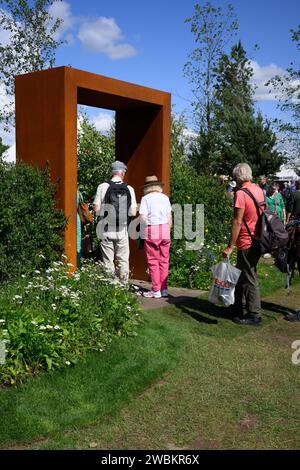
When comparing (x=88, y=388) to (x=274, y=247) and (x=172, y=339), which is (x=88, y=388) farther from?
(x=274, y=247)

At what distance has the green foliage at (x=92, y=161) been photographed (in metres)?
10.6

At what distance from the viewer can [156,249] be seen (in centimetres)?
730

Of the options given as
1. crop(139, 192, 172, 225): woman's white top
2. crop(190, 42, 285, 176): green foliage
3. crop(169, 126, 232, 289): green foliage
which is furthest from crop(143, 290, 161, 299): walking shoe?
crop(190, 42, 285, 176): green foliage

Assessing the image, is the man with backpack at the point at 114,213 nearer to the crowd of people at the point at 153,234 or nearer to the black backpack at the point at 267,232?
the crowd of people at the point at 153,234

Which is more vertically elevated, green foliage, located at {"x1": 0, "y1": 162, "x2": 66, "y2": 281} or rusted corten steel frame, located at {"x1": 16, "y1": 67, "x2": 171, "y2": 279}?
rusted corten steel frame, located at {"x1": 16, "y1": 67, "x2": 171, "y2": 279}

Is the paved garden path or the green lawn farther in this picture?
the paved garden path

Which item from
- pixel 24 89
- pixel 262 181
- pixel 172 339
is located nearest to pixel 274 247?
pixel 172 339

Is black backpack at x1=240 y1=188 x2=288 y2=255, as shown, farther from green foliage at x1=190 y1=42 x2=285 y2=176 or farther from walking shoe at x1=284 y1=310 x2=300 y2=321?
green foliage at x1=190 y1=42 x2=285 y2=176

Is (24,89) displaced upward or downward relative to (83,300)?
upward

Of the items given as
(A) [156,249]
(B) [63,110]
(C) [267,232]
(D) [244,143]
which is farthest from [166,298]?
(D) [244,143]

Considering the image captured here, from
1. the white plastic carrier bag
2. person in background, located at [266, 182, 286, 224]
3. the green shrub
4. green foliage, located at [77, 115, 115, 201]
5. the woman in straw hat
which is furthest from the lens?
person in background, located at [266, 182, 286, 224]

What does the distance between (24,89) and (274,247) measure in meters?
4.00

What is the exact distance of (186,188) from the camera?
1005 cm

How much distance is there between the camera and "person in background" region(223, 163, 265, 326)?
6.03 m
